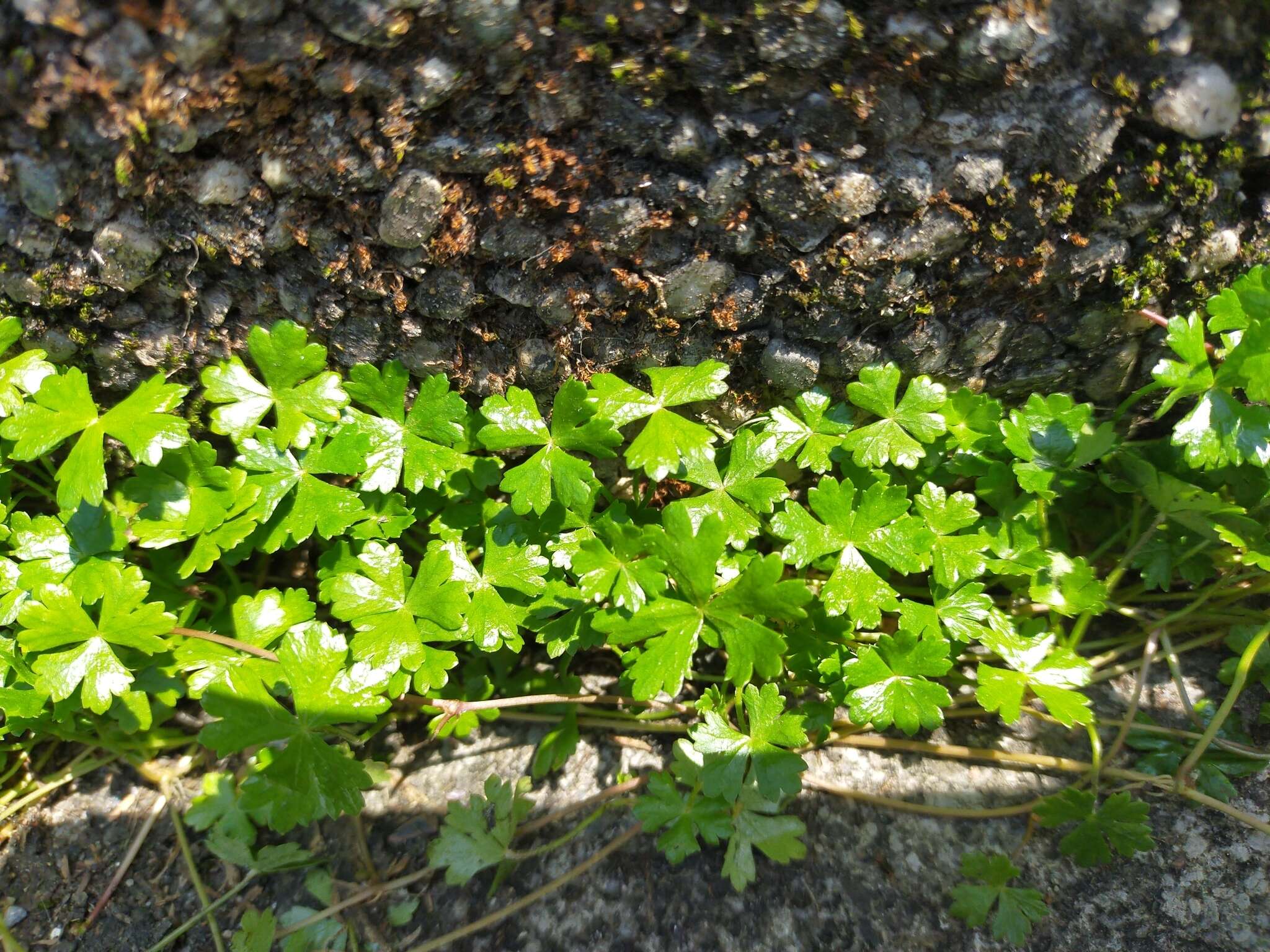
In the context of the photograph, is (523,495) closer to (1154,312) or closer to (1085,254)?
(1085,254)

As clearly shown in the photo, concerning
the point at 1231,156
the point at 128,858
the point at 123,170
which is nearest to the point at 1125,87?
the point at 1231,156

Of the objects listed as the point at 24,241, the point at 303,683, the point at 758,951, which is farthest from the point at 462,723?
the point at 24,241

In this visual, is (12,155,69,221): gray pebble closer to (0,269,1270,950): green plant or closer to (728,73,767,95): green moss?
(0,269,1270,950): green plant

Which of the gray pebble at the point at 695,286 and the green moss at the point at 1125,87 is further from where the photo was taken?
the gray pebble at the point at 695,286

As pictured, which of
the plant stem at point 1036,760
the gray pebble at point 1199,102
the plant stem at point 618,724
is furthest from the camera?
the plant stem at point 618,724

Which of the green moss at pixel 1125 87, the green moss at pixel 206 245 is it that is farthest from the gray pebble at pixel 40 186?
the green moss at pixel 1125 87

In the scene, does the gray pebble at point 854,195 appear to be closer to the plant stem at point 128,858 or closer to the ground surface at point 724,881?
the ground surface at point 724,881
